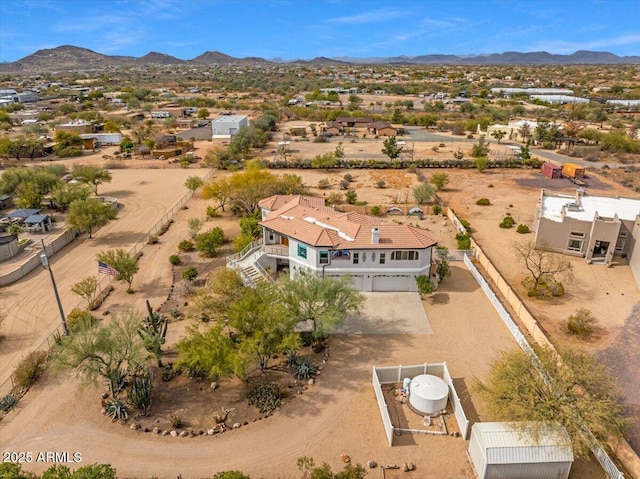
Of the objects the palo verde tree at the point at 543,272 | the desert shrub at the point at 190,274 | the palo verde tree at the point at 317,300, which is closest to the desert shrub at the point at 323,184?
the palo verde tree at the point at 543,272

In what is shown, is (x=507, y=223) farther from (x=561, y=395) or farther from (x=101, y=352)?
(x=101, y=352)

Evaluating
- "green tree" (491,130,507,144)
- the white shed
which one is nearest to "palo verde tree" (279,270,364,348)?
the white shed

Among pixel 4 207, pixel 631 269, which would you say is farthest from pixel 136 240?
pixel 631 269

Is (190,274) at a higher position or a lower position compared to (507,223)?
higher

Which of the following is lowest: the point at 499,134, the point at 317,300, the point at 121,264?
the point at 121,264

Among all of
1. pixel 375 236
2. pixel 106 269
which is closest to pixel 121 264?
pixel 106 269
